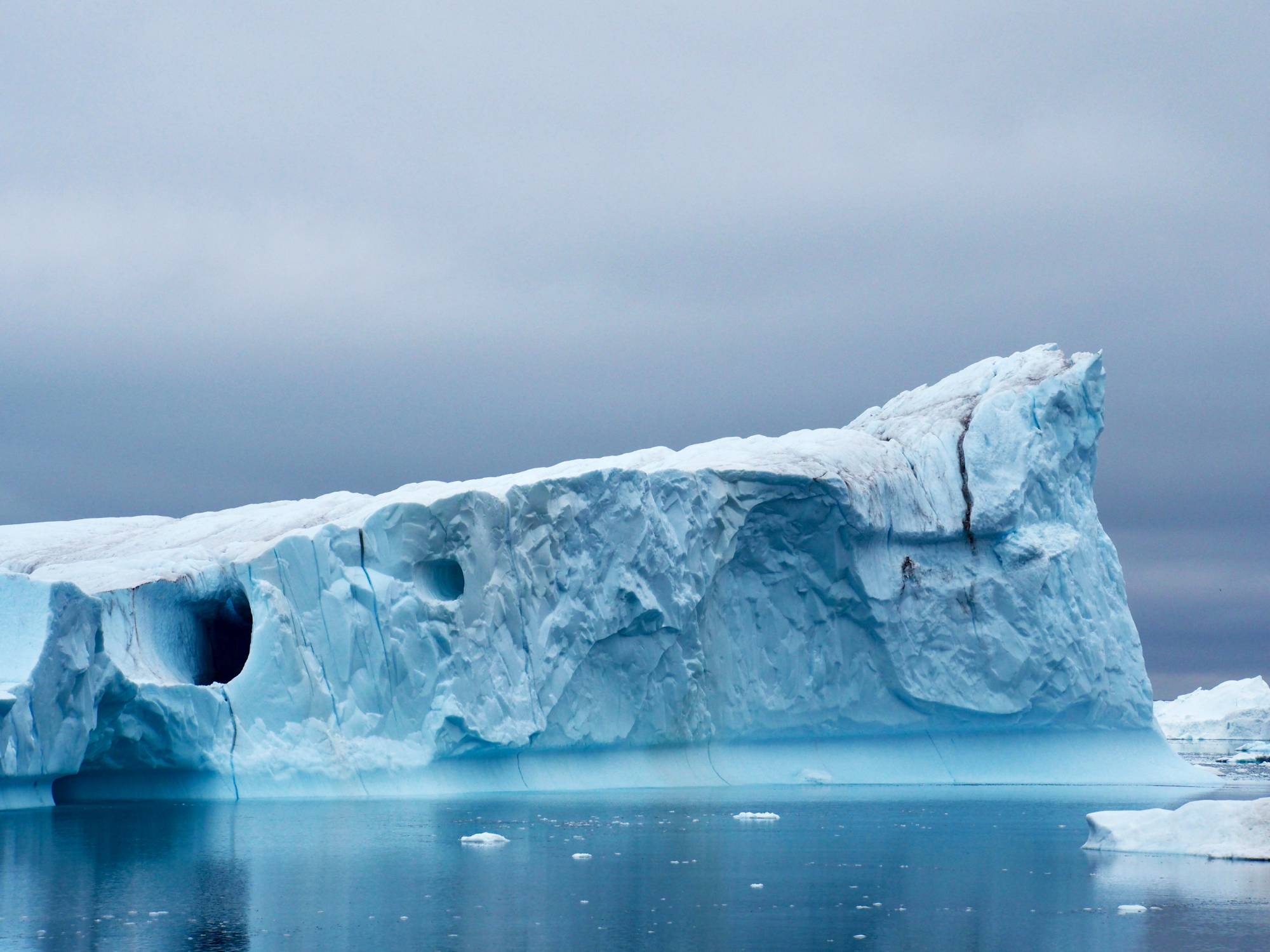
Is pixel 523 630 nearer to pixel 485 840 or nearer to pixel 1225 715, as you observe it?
pixel 485 840

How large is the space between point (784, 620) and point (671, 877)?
11317 mm

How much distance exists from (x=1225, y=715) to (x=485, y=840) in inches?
1709

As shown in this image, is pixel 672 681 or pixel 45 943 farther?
pixel 672 681

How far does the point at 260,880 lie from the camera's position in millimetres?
11406

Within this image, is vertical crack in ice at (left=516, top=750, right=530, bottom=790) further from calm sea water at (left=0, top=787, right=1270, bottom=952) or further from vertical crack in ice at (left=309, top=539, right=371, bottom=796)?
calm sea water at (left=0, top=787, right=1270, bottom=952)

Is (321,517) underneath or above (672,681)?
above

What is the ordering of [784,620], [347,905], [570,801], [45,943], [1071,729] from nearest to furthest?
[45,943] < [347,905] < [570,801] < [784,620] < [1071,729]

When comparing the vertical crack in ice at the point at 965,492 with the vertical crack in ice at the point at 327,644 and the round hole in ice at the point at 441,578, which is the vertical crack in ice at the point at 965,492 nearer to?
the round hole in ice at the point at 441,578

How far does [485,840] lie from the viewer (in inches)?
550

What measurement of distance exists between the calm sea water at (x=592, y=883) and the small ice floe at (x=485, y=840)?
0.14m

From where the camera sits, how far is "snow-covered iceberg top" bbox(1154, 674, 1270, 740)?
49156 mm

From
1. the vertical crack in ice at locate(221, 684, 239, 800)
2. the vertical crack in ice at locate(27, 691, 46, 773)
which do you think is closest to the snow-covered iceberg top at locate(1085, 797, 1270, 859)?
the vertical crack in ice at locate(221, 684, 239, 800)

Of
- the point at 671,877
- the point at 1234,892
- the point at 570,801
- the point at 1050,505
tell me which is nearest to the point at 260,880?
the point at 671,877

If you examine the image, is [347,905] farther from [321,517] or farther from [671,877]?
[321,517]
